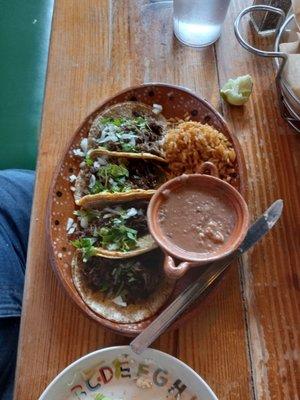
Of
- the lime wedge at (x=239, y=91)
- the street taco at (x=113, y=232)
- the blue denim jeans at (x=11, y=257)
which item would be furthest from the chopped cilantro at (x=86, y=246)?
the lime wedge at (x=239, y=91)

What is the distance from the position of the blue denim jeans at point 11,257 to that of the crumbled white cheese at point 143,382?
0.32m

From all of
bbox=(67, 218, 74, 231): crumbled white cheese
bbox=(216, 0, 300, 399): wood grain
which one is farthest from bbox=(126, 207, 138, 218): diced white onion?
bbox=(216, 0, 300, 399): wood grain

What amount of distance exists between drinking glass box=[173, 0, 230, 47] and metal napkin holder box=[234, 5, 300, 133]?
82mm

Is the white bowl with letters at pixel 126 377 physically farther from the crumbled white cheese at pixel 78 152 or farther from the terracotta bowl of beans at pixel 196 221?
the crumbled white cheese at pixel 78 152

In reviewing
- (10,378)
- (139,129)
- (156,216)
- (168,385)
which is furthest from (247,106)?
(10,378)

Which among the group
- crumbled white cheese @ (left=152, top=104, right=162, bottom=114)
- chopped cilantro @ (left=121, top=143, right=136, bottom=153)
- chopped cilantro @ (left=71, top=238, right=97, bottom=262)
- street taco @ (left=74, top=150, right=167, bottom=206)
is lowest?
chopped cilantro @ (left=71, top=238, right=97, bottom=262)

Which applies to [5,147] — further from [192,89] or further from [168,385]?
[168,385]

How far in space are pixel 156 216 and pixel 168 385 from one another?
28 centimetres

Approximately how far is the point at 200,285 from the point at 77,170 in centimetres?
34

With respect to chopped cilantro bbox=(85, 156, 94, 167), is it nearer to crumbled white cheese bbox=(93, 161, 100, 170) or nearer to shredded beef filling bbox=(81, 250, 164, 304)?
crumbled white cheese bbox=(93, 161, 100, 170)

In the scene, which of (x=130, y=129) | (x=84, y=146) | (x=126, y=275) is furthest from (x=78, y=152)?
(x=126, y=275)

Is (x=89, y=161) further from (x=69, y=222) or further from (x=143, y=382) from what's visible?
(x=143, y=382)

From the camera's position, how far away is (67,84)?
1029 mm

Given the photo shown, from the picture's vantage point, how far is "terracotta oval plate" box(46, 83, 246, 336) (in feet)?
2.52
